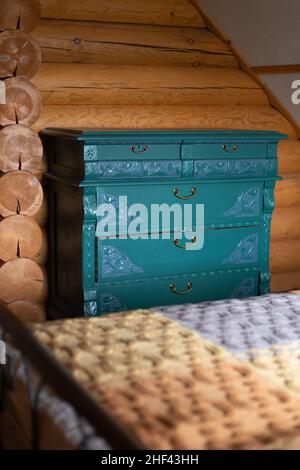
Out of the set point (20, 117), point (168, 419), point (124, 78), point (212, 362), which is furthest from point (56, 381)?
point (124, 78)

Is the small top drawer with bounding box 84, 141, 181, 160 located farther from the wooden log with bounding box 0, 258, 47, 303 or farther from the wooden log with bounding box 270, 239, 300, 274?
the wooden log with bounding box 270, 239, 300, 274

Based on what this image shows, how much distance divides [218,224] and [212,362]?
1.96 m

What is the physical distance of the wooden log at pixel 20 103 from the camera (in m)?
3.76

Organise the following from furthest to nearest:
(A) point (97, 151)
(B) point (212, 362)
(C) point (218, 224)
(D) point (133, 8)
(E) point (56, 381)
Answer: (D) point (133, 8) < (C) point (218, 224) < (A) point (97, 151) < (B) point (212, 362) < (E) point (56, 381)

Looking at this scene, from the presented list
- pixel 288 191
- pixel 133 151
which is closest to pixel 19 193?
pixel 133 151

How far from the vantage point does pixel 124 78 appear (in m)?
4.38

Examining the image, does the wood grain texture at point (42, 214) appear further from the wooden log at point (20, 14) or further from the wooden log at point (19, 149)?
the wooden log at point (20, 14)

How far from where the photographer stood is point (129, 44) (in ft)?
14.4

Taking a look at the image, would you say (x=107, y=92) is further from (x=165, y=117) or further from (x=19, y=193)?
(x=19, y=193)

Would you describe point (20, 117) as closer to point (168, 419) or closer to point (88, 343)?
point (88, 343)

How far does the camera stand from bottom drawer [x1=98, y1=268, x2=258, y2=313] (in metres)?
3.81

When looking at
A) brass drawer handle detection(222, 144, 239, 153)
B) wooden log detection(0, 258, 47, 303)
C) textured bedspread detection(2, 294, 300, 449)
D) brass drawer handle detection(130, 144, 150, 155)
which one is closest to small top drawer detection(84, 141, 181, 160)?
brass drawer handle detection(130, 144, 150, 155)

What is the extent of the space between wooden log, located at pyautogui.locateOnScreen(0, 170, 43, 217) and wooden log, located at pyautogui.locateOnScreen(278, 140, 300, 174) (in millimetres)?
1853
